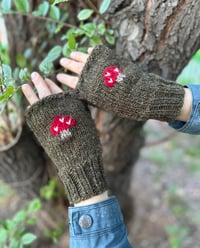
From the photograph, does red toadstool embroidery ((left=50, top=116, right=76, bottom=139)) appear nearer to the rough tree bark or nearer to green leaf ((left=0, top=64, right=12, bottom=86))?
green leaf ((left=0, top=64, right=12, bottom=86))

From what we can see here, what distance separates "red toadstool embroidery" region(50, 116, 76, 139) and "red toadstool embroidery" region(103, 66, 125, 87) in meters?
0.15

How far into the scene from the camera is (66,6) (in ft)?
3.86

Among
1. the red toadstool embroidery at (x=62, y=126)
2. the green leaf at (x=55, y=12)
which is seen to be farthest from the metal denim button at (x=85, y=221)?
the green leaf at (x=55, y=12)

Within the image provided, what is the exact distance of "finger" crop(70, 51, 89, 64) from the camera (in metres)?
0.99

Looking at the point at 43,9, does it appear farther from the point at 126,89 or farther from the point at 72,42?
the point at 126,89

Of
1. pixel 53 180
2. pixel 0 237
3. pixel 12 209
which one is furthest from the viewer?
pixel 12 209

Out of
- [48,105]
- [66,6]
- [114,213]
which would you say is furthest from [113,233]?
[66,6]

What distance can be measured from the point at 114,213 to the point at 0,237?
438mm

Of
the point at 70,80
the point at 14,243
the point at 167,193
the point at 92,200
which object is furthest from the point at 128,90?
the point at 167,193

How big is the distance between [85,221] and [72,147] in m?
0.20

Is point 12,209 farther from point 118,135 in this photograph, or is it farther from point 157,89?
Result: point 157,89

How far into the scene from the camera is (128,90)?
0.92 metres

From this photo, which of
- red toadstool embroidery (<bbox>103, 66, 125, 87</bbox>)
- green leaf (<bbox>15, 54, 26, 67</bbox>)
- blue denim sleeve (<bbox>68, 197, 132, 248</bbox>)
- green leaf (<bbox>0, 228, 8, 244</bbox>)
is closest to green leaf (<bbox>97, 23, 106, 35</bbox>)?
red toadstool embroidery (<bbox>103, 66, 125, 87</bbox>)

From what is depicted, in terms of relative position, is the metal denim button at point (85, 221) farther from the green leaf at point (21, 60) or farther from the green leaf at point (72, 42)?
the green leaf at point (21, 60)
